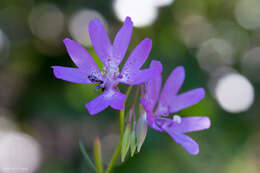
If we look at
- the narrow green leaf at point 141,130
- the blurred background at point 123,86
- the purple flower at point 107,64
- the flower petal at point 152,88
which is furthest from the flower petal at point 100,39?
the blurred background at point 123,86

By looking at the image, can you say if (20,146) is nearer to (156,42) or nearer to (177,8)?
(156,42)

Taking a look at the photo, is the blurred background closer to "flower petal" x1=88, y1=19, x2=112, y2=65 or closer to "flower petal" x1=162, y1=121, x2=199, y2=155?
"flower petal" x1=162, y1=121, x2=199, y2=155

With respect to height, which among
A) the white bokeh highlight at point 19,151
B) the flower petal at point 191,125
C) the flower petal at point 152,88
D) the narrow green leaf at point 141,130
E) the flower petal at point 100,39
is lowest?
the white bokeh highlight at point 19,151

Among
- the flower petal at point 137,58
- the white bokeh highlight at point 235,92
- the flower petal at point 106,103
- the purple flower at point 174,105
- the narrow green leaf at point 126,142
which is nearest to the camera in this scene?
the flower petal at point 106,103

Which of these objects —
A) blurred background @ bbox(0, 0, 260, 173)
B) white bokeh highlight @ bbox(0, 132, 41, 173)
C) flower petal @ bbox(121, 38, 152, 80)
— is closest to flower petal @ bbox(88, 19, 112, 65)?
flower petal @ bbox(121, 38, 152, 80)

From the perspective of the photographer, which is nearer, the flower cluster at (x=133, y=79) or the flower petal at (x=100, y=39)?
the flower cluster at (x=133, y=79)

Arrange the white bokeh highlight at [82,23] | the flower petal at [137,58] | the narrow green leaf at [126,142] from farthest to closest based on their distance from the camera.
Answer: the white bokeh highlight at [82,23] → the flower petal at [137,58] → the narrow green leaf at [126,142]

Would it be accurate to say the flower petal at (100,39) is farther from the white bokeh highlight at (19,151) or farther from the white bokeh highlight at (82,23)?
the white bokeh highlight at (82,23)
